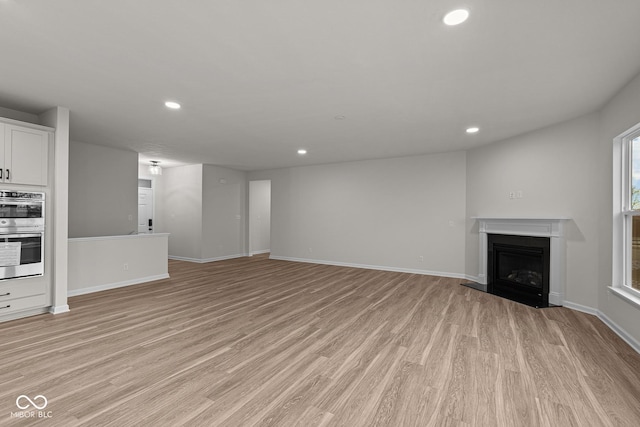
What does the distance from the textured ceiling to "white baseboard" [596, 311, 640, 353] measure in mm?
2533

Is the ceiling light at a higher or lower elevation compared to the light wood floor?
higher

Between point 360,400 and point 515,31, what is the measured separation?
280 cm

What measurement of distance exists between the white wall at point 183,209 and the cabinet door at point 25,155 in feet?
13.4

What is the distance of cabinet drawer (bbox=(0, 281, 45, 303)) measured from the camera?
11.0 feet

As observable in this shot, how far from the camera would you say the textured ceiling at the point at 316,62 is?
1942 millimetres

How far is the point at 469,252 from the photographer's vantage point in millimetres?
5820

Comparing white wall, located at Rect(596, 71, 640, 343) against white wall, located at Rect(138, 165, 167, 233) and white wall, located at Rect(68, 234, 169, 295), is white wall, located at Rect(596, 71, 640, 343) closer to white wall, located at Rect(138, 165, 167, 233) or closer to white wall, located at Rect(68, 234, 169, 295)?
white wall, located at Rect(68, 234, 169, 295)

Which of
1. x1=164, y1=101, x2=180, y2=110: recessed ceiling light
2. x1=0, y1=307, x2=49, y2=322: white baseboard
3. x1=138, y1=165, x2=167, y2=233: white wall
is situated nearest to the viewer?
x1=0, y1=307, x2=49, y2=322: white baseboard

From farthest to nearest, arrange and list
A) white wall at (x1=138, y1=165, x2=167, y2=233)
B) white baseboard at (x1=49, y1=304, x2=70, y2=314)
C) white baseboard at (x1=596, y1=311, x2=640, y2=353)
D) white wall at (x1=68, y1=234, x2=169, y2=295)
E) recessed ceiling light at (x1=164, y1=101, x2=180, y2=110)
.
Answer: white wall at (x1=138, y1=165, x2=167, y2=233), white wall at (x1=68, y1=234, x2=169, y2=295), white baseboard at (x1=49, y1=304, x2=70, y2=314), recessed ceiling light at (x1=164, y1=101, x2=180, y2=110), white baseboard at (x1=596, y1=311, x2=640, y2=353)

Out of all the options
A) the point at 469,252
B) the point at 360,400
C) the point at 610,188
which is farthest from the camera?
the point at 469,252

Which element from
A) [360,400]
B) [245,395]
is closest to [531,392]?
[360,400]

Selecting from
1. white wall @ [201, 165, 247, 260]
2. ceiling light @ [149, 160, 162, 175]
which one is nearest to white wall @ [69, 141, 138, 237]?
ceiling light @ [149, 160, 162, 175]

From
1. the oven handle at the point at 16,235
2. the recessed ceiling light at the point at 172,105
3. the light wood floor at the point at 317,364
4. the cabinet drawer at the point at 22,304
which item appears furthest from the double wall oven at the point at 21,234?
the recessed ceiling light at the point at 172,105

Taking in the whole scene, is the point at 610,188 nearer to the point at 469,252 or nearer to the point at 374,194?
the point at 469,252
